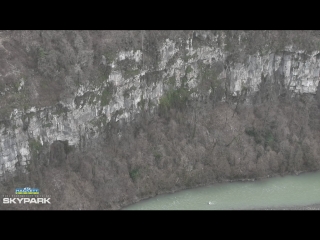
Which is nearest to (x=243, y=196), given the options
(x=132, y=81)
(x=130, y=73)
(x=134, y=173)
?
(x=134, y=173)

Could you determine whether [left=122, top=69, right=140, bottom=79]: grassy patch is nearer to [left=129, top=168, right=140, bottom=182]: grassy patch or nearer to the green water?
[left=129, top=168, right=140, bottom=182]: grassy patch

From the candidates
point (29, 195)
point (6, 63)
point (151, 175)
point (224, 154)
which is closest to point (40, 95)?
point (6, 63)

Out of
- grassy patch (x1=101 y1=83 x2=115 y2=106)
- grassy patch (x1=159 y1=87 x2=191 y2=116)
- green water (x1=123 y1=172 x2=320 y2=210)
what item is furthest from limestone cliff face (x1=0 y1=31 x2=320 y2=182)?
green water (x1=123 y1=172 x2=320 y2=210)

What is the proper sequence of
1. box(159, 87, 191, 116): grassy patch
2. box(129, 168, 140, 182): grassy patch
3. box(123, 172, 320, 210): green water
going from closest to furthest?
box(123, 172, 320, 210): green water < box(129, 168, 140, 182): grassy patch < box(159, 87, 191, 116): grassy patch

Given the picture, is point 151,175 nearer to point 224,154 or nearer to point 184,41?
point 224,154

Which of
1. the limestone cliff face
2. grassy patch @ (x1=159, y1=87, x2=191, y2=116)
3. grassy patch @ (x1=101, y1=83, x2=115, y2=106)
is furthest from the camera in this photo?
grassy patch @ (x1=159, y1=87, x2=191, y2=116)

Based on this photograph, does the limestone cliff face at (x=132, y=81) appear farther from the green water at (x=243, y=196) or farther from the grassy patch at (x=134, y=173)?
the green water at (x=243, y=196)

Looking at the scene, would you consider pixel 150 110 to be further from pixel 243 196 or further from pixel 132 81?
pixel 243 196

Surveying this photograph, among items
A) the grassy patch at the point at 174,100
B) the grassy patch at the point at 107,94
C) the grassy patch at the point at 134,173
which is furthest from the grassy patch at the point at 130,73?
the grassy patch at the point at 134,173
